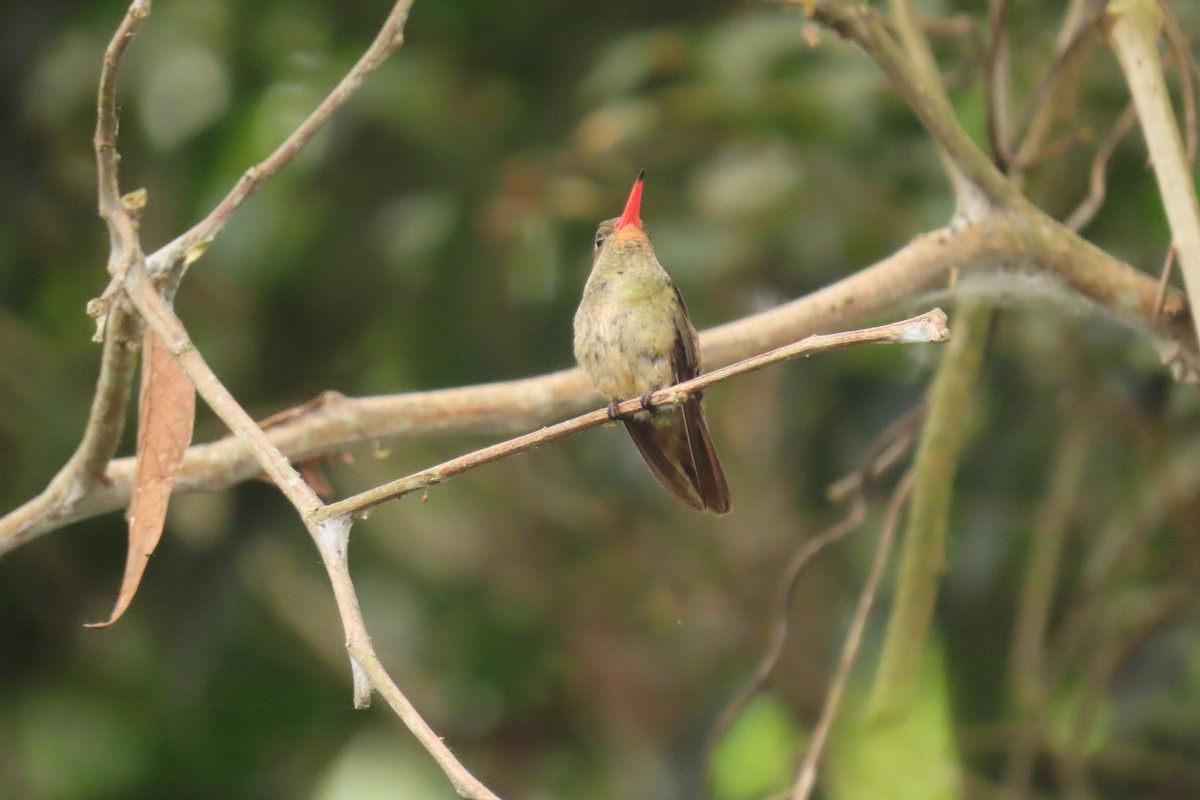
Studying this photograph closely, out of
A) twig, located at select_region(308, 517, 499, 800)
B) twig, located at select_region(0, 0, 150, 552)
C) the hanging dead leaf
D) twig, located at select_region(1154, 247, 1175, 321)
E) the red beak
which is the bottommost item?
twig, located at select_region(308, 517, 499, 800)

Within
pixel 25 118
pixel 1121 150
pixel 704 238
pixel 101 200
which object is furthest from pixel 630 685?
pixel 101 200

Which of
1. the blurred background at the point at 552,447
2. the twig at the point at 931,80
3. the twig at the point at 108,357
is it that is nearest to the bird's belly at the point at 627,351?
the twig at the point at 931,80

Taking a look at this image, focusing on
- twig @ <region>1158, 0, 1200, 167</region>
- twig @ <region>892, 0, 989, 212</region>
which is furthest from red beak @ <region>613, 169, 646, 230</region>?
twig @ <region>1158, 0, 1200, 167</region>

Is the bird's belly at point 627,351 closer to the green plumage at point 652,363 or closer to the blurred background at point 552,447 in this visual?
the green plumage at point 652,363

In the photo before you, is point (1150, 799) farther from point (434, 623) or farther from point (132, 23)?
point (132, 23)

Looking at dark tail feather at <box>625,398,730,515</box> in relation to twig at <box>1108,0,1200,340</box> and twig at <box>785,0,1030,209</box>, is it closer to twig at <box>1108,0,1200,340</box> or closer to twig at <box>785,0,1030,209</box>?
twig at <box>785,0,1030,209</box>

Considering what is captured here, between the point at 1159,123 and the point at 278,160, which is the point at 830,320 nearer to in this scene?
the point at 1159,123
